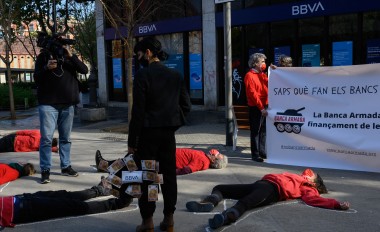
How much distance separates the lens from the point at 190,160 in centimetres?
712

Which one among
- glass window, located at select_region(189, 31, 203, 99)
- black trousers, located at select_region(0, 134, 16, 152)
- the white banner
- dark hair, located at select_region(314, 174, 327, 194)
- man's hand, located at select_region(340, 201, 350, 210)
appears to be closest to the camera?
man's hand, located at select_region(340, 201, 350, 210)

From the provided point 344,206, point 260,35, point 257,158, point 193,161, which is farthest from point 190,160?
point 260,35

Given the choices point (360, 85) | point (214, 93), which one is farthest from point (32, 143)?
point (214, 93)

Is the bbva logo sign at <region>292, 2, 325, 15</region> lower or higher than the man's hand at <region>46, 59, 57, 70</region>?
higher

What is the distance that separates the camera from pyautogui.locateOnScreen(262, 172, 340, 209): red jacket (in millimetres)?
5125

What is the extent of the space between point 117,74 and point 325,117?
15.1 m

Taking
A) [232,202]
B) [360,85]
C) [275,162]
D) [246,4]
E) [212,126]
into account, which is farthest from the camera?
[246,4]

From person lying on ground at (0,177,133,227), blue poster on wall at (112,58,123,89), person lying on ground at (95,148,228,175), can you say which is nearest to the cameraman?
person lying on ground at (95,148,228,175)

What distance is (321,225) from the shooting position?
457cm

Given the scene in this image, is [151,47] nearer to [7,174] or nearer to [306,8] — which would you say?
[7,174]

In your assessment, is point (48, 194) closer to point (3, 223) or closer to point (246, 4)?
point (3, 223)

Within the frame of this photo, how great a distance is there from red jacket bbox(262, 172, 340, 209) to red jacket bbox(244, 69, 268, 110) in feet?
8.64

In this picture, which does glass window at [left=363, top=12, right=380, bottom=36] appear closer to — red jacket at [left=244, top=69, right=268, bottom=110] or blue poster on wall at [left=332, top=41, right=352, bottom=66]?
blue poster on wall at [left=332, top=41, right=352, bottom=66]

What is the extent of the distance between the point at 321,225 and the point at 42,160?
12.4 ft
